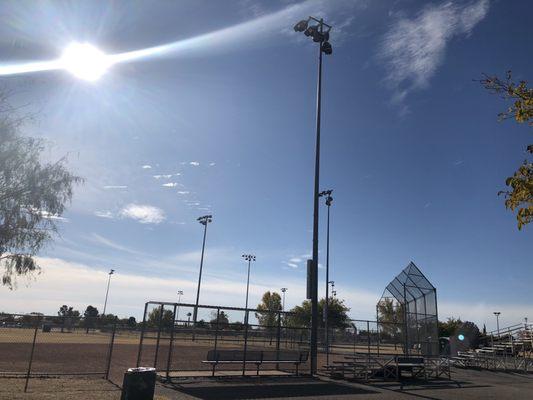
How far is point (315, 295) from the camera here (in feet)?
57.7

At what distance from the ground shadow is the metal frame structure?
7.73 metres

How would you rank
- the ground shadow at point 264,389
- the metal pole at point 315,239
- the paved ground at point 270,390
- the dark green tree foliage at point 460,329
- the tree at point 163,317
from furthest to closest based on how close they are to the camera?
the dark green tree foliage at point 460,329 < the metal pole at point 315,239 < the tree at point 163,317 < the ground shadow at point 264,389 < the paved ground at point 270,390

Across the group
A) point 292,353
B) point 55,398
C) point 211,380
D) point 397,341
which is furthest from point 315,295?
point 55,398

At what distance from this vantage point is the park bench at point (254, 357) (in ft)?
48.4

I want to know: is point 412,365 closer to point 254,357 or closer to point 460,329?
point 254,357

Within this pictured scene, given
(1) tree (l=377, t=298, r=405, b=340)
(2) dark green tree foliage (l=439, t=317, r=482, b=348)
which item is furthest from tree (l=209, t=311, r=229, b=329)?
(2) dark green tree foliage (l=439, t=317, r=482, b=348)

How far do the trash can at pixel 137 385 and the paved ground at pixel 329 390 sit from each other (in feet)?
7.00

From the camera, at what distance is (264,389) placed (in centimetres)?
1310

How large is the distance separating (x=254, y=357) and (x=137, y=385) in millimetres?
7377

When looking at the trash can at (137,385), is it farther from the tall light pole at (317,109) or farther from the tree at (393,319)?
the tree at (393,319)

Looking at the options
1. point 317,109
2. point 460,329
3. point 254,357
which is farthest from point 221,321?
point 460,329

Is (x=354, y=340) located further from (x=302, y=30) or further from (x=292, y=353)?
(x=302, y=30)

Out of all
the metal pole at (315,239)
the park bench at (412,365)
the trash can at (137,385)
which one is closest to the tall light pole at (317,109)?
the metal pole at (315,239)

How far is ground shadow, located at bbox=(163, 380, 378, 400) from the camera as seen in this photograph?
11861 mm
